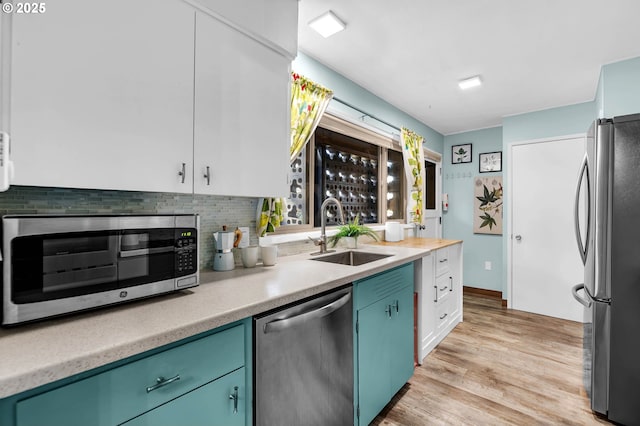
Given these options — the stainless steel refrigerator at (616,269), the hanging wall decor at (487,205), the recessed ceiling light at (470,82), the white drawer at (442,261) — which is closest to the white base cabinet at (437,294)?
the white drawer at (442,261)

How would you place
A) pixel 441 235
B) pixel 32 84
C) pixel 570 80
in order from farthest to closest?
pixel 441 235
pixel 570 80
pixel 32 84

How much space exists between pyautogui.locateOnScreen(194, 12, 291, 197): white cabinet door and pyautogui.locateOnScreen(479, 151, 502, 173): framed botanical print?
3.70 metres

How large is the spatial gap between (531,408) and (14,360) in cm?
254

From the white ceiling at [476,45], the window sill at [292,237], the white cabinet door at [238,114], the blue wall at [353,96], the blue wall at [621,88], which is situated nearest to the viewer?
Answer: the white cabinet door at [238,114]

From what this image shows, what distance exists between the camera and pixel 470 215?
4.45m

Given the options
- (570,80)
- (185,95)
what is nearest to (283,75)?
(185,95)

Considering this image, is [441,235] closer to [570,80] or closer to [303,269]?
[570,80]

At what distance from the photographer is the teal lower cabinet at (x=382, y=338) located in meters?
1.59

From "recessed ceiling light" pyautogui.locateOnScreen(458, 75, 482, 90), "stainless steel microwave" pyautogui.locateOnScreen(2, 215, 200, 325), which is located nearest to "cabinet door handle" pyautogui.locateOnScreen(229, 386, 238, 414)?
"stainless steel microwave" pyautogui.locateOnScreen(2, 215, 200, 325)

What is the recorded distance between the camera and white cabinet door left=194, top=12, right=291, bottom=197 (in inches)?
48.3

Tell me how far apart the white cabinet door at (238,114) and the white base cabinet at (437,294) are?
59.3 inches

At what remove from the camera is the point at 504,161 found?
3826 mm

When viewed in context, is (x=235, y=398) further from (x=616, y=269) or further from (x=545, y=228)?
(x=545, y=228)

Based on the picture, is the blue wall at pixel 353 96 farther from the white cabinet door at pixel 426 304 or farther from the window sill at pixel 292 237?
the white cabinet door at pixel 426 304
